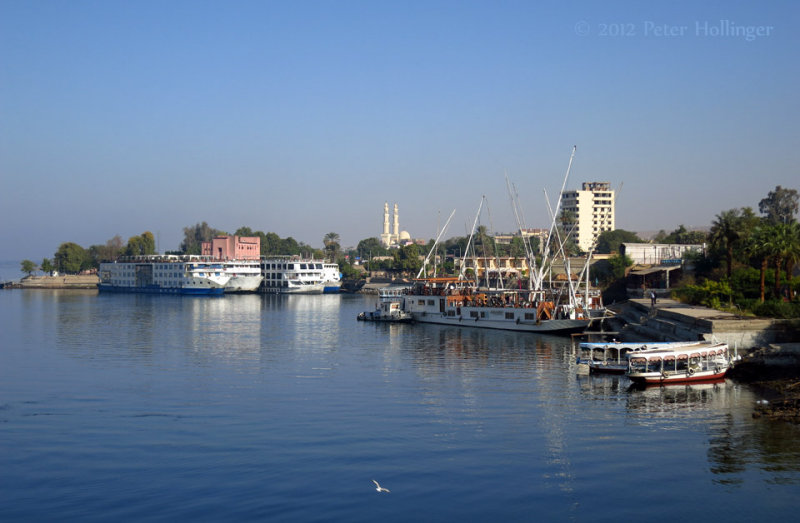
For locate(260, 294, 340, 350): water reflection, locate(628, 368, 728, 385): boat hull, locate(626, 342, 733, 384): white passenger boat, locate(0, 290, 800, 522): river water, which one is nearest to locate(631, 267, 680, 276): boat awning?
locate(260, 294, 340, 350): water reflection

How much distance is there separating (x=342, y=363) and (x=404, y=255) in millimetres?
119901

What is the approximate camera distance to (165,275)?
154125 mm

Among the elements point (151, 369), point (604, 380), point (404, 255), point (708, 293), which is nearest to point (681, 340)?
point (604, 380)

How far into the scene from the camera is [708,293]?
174ft

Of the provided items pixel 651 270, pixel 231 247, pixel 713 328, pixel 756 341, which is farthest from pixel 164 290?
pixel 756 341

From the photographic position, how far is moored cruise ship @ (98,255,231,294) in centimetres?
14325

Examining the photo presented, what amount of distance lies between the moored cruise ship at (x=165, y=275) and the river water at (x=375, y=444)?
3840 inches

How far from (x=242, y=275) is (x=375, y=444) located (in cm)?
12764

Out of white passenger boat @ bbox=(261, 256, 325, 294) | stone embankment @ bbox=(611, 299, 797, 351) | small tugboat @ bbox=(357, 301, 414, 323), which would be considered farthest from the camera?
white passenger boat @ bbox=(261, 256, 325, 294)

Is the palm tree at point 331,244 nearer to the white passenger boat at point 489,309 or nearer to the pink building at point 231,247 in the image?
the pink building at point 231,247

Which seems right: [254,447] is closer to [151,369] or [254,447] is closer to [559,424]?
[559,424]

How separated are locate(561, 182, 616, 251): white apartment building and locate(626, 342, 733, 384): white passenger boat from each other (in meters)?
154

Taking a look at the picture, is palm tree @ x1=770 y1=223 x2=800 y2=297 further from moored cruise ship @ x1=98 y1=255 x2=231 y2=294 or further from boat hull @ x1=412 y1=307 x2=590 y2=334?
moored cruise ship @ x1=98 y1=255 x2=231 y2=294

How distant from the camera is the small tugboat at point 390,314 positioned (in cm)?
7756
